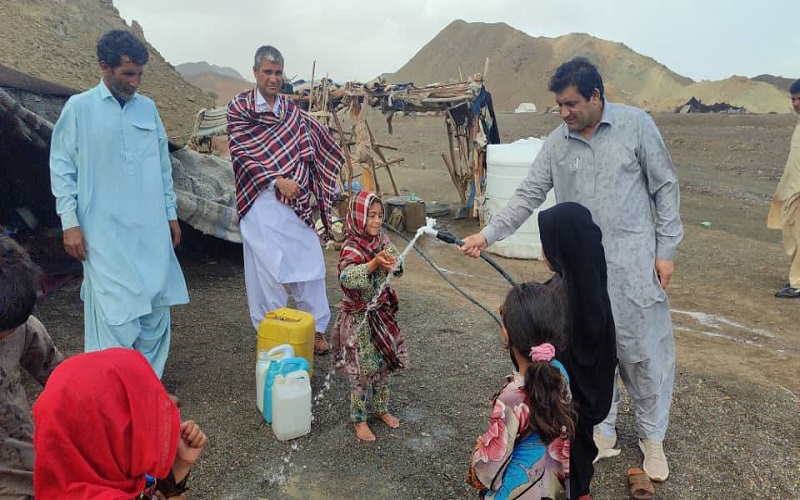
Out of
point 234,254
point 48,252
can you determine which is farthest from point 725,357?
point 48,252

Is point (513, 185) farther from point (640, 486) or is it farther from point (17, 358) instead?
point (17, 358)

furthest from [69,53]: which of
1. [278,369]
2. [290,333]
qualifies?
[278,369]

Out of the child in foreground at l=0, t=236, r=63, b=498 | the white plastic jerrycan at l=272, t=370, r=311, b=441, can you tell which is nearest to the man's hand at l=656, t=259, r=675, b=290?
the white plastic jerrycan at l=272, t=370, r=311, b=441

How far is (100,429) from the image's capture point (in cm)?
128

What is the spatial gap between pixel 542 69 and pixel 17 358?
56.5 m

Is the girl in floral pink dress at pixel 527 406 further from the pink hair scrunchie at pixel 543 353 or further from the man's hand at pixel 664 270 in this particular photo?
the man's hand at pixel 664 270

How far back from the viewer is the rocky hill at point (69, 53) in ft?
69.5

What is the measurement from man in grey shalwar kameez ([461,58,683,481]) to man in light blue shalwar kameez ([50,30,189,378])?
6.00ft

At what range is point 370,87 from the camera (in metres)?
10.4

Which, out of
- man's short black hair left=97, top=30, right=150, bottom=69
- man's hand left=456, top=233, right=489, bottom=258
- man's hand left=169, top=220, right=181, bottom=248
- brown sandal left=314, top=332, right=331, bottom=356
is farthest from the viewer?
brown sandal left=314, top=332, right=331, bottom=356

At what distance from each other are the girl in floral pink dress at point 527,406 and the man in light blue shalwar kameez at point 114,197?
2187mm

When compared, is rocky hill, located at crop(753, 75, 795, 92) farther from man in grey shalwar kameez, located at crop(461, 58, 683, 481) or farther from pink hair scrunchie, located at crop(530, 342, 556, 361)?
pink hair scrunchie, located at crop(530, 342, 556, 361)

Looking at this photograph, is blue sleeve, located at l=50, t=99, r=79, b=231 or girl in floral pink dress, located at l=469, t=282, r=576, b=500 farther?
blue sleeve, located at l=50, t=99, r=79, b=231

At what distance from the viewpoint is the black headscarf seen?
91.0 inches
